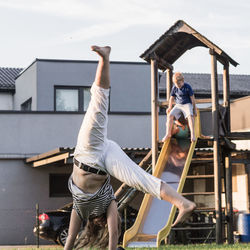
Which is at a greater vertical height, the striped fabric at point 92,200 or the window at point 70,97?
the window at point 70,97

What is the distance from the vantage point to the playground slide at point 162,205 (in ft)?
46.0

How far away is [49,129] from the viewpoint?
26.3 metres

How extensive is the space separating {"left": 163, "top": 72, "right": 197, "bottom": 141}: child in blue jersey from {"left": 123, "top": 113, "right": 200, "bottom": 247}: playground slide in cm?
29

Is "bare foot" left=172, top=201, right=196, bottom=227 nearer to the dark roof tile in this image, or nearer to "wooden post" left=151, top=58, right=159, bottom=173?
"wooden post" left=151, top=58, right=159, bottom=173

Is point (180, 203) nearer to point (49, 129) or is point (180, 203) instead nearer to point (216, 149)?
point (216, 149)

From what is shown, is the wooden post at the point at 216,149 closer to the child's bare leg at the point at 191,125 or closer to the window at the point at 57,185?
the child's bare leg at the point at 191,125

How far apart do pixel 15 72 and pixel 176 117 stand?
81.5ft

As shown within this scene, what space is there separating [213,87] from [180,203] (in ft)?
38.3

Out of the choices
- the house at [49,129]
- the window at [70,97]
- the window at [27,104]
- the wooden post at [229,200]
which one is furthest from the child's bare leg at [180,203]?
the window at [27,104]

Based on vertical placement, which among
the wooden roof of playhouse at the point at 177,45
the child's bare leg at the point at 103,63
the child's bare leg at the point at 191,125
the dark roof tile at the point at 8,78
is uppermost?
the dark roof tile at the point at 8,78

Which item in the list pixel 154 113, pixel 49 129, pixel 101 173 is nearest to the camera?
pixel 101 173

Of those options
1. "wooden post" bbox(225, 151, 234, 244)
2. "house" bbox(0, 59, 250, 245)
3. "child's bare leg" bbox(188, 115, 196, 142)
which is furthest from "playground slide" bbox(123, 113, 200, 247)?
"house" bbox(0, 59, 250, 245)

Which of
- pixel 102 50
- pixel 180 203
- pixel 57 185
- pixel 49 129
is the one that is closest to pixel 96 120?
pixel 102 50

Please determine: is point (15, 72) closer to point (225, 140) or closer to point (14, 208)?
point (14, 208)
